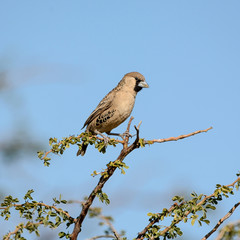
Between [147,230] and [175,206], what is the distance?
0.79ft

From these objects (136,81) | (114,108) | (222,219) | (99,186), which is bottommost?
(222,219)

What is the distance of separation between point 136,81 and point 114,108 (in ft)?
2.82

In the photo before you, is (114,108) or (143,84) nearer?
(114,108)

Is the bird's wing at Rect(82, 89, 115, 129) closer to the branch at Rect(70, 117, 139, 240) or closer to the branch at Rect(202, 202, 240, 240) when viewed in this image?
the branch at Rect(70, 117, 139, 240)

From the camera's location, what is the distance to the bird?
6.89 metres

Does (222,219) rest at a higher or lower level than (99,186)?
lower

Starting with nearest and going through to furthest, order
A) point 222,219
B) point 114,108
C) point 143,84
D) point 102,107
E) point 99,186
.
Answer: point 222,219
point 99,186
point 114,108
point 102,107
point 143,84

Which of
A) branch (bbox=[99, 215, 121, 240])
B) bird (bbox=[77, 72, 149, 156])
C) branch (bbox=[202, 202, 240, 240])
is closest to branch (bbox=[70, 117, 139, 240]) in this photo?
branch (bbox=[99, 215, 121, 240])

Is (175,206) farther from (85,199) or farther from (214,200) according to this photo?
(85,199)

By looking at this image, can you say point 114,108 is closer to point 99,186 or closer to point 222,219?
point 99,186

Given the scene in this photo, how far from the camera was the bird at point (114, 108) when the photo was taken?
6895 mm

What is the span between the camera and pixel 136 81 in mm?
7586

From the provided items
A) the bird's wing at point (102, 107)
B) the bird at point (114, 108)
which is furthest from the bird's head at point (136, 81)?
the bird's wing at point (102, 107)

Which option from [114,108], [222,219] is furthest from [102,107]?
[222,219]
